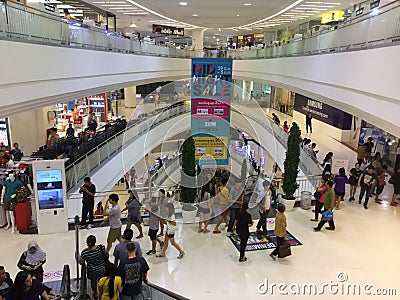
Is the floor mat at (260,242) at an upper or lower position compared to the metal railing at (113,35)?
lower

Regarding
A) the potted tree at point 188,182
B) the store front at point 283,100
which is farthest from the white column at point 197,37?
the potted tree at point 188,182

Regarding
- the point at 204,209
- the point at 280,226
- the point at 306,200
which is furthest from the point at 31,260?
the point at 306,200

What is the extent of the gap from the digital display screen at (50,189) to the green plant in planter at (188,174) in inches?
116

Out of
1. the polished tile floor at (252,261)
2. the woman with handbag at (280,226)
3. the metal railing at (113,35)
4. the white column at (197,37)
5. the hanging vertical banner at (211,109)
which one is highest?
the white column at (197,37)

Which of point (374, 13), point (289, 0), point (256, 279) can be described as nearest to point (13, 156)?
point (256, 279)

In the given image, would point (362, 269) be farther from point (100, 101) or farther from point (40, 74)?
point (100, 101)

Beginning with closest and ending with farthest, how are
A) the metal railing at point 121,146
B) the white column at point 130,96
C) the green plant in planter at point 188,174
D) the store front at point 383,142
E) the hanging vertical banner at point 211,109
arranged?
the green plant in planter at point 188,174 < the hanging vertical banner at point 211,109 < the metal railing at point 121,146 < the store front at point 383,142 < the white column at point 130,96

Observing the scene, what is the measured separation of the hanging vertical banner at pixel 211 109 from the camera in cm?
930

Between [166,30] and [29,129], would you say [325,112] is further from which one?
[29,129]

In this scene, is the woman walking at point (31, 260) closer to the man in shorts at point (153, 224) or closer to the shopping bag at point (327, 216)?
the man in shorts at point (153, 224)

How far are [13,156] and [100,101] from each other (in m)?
15.7

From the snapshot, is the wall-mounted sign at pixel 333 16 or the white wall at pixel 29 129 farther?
the wall-mounted sign at pixel 333 16

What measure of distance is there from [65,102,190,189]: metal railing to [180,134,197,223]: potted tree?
3374 millimetres

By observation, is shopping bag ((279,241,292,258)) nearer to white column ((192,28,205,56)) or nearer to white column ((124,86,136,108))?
white column ((192,28,205,56))
